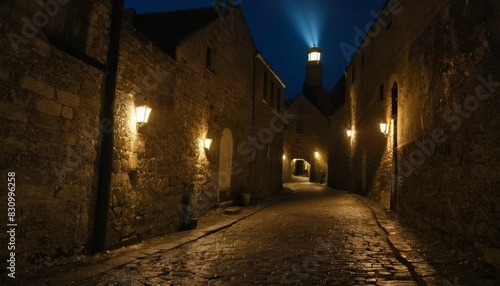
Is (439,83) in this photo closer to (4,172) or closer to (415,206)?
(415,206)

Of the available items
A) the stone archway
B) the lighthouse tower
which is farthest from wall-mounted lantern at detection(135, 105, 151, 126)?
the lighthouse tower

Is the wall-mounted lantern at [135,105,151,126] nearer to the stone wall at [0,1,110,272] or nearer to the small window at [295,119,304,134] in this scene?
the stone wall at [0,1,110,272]

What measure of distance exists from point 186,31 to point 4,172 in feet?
25.8

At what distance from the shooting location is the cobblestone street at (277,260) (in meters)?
4.70

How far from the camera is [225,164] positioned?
1283 centimetres

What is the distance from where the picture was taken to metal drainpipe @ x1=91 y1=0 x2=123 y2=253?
591 cm

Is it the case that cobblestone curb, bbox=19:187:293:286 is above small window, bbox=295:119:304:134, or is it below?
below

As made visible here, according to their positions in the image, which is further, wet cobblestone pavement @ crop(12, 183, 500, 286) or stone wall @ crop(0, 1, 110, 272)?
wet cobblestone pavement @ crop(12, 183, 500, 286)

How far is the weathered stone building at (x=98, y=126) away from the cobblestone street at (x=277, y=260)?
107 cm

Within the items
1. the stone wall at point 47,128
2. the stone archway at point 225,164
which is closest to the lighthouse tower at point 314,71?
the stone archway at point 225,164

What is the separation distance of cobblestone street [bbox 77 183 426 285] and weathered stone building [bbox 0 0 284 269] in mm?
1069

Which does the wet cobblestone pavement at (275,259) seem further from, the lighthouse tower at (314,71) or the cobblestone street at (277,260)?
the lighthouse tower at (314,71)

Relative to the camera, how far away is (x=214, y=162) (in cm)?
1141

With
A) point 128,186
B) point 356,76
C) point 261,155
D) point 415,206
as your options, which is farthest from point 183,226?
point 356,76
